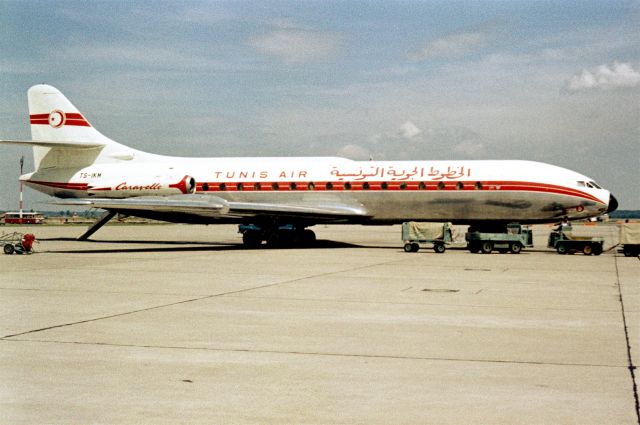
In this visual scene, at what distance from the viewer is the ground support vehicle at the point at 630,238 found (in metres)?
27.2

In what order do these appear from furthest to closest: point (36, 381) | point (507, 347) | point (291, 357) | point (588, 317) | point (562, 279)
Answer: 1. point (562, 279)
2. point (588, 317)
3. point (507, 347)
4. point (291, 357)
5. point (36, 381)

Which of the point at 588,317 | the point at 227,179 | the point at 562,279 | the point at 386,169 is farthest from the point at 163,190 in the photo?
the point at 588,317

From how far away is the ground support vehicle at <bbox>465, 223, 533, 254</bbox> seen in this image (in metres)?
28.2

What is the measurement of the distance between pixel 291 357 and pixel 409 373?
4.83 ft

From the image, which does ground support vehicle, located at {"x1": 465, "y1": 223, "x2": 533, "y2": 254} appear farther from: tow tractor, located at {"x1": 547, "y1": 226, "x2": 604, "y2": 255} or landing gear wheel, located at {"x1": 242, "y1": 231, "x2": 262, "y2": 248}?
landing gear wheel, located at {"x1": 242, "y1": 231, "x2": 262, "y2": 248}

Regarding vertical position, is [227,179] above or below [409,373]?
above

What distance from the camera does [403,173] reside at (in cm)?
3067

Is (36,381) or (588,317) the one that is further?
(588,317)

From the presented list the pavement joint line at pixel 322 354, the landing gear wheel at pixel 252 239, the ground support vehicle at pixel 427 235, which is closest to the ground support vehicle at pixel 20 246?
the landing gear wheel at pixel 252 239

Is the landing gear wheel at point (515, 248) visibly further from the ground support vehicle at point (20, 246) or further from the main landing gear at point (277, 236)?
the ground support vehicle at point (20, 246)

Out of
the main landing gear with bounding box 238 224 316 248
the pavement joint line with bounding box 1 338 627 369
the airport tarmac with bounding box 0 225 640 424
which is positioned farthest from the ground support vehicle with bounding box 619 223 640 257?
the pavement joint line with bounding box 1 338 627 369

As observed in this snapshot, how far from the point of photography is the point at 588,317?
11.4m

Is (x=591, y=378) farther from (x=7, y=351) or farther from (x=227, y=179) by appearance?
(x=227, y=179)

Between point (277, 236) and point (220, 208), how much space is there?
3.60 m
